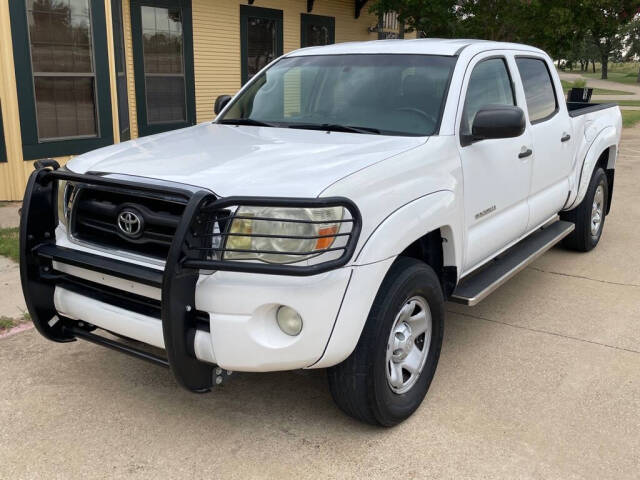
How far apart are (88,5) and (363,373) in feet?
23.9

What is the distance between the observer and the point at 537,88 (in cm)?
512

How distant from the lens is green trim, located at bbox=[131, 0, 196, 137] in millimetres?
10406

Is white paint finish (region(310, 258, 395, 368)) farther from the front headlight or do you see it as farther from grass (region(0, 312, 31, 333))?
grass (region(0, 312, 31, 333))

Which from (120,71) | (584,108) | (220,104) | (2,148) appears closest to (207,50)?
(120,71)

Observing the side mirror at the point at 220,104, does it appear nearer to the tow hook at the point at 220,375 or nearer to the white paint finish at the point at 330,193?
the white paint finish at the point at 330,193

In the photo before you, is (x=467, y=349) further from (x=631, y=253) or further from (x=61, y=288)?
(x=631, y=253)

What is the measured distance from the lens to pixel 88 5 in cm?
851

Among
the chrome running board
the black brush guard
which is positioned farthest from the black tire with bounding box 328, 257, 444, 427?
the chrome running board

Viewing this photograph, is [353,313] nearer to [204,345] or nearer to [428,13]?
[204,345]

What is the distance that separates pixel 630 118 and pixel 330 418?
2241cm

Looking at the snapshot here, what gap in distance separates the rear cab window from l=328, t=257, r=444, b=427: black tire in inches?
83.2

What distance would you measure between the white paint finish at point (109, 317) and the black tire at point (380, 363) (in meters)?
0.84

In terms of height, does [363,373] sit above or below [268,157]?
below

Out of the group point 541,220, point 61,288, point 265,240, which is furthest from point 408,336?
point 541,220
